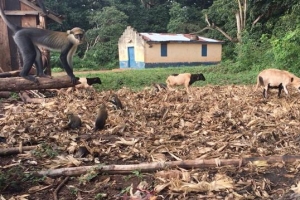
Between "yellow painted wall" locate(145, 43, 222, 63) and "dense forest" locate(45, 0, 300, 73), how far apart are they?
1.42 meters

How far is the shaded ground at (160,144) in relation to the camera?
4004mm

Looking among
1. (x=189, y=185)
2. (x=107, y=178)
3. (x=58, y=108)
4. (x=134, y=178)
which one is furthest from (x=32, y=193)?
(x=58, y=108)

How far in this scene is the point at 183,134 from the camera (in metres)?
6.17

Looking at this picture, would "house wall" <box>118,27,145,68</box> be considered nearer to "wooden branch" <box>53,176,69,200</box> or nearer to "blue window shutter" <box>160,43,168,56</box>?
"blue window shutter" <box>160,43,168,56</box>

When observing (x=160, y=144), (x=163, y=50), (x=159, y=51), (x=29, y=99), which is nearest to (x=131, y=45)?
(x=159, y=51)

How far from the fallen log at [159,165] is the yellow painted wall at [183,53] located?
26.9m

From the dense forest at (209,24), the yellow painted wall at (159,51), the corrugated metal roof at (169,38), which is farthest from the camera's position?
the yellow painted wall at (159,51)

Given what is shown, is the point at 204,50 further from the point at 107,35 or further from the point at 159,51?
the point at 107,35

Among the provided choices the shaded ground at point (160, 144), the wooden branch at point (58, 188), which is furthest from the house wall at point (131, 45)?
the wooden branch at point (58, 188)

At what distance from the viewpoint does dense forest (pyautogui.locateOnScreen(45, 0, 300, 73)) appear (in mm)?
20230

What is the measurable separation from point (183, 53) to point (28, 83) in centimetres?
2921

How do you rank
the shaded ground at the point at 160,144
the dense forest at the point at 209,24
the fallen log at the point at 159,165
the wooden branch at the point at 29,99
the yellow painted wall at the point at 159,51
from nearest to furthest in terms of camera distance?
the shaded ground at the point at 160,144 < the fallen log at the point at 159,165 < the wooden branch at the point at 29,99 < the dense forest at the point at 209,24 < the yellow painted wall at the point at 159,51

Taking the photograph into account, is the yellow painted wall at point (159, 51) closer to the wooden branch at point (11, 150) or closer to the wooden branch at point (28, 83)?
the wooden branch at point (11, 150)

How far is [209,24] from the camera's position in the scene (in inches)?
1268
